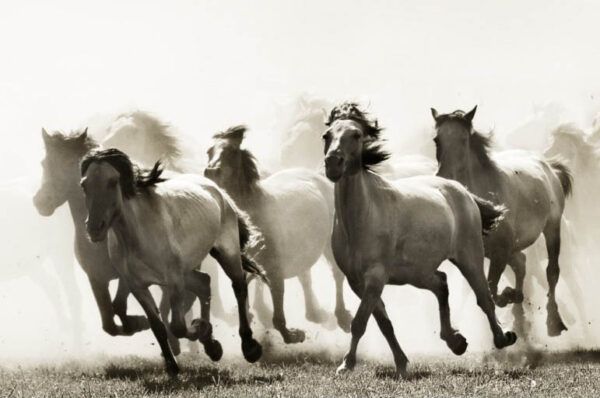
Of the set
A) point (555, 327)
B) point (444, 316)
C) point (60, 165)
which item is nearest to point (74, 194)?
point (60, 165)

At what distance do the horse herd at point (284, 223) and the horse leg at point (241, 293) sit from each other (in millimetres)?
12

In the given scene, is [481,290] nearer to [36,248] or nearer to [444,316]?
[444,316]

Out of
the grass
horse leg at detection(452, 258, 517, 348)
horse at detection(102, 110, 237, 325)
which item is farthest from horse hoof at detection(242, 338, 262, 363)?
horse at detection(102, 110, 237, 325)

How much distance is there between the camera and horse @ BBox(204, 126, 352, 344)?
44.2ft

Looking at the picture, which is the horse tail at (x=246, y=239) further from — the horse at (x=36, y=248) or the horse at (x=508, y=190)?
the horse at (x=36, y=248)

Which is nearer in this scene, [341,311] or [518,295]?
[518,295]

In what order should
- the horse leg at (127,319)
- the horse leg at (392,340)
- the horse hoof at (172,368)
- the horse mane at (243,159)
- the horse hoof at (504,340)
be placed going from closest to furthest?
the horse leg at (392,340) → the horse hoof at (172,368) → the horse hoof at (504,340) → the horse leg at (127,319) → the horse mane at (243,159)

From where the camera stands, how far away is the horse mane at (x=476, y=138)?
13.0 meters

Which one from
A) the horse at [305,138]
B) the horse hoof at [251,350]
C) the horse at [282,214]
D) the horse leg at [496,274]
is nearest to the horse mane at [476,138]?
the horse leg at [496,274]

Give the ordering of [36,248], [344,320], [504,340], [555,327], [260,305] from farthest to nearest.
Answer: [36,248] < [260,305] < [344,320] < [555,327] < [504,340]

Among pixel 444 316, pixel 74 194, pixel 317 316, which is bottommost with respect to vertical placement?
pixel 317 316

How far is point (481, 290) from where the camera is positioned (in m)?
11.3

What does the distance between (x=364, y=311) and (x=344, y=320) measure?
533 cm

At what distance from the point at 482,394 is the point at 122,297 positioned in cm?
434
